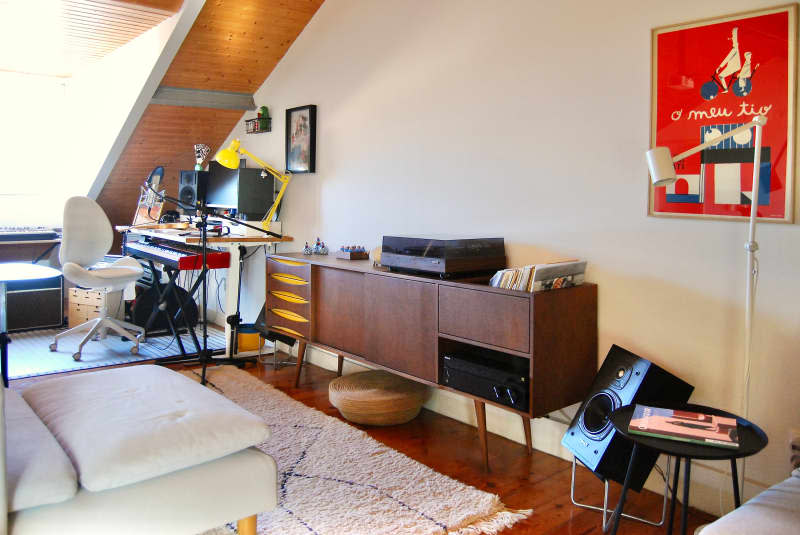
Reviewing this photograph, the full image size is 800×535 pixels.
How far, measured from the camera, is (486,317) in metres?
2.85

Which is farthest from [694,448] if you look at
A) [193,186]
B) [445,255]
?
[193,186]

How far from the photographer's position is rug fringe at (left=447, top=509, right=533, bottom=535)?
2395mm

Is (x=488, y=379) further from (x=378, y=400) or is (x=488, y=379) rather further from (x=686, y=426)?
(x=686, y=426)

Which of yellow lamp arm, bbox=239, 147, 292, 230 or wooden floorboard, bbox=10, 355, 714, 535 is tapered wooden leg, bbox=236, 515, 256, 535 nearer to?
wooden floorboard, bbox=10, 355, 714, 535

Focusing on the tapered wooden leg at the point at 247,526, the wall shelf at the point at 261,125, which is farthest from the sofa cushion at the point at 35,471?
the wall shelf at the point at 261,125

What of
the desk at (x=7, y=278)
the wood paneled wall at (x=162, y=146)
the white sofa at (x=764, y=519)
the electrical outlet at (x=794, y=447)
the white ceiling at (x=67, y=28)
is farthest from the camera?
the wood paneled wall at (x=162, y=146)

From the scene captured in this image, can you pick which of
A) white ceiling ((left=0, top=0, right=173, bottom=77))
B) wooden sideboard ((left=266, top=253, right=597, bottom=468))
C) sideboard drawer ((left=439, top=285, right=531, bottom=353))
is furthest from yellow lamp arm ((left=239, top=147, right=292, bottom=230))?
sideboard drawer ((left=439, top=285, right=531, bottom=353))

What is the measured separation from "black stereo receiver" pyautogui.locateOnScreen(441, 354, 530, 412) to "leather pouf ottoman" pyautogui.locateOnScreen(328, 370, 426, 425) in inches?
16.7

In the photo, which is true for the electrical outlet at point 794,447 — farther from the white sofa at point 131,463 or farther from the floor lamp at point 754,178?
the white sofa at point 131,463

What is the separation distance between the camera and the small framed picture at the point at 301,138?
4.62 m

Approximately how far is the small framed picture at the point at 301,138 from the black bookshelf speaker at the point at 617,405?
8.84 feet

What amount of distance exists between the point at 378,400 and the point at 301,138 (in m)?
2.13

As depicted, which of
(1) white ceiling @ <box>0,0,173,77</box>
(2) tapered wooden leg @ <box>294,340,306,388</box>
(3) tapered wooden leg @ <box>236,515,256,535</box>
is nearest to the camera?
(3) tapered wooden leg @ <box>236,515,256,535</box>

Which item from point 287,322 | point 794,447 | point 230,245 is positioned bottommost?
point 794,447
